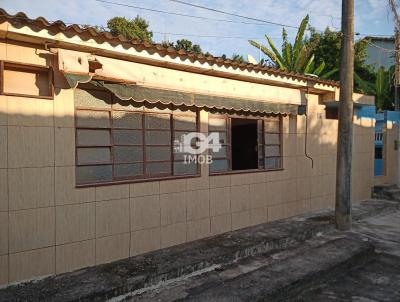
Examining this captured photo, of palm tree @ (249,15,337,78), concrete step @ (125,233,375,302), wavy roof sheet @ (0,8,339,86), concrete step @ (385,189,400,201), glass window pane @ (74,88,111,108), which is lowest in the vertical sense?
concrete step @ (125,233,375,302)

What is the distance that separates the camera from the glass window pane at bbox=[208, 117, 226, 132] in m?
6.91

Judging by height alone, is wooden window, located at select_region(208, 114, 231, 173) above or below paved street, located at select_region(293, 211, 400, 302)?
above

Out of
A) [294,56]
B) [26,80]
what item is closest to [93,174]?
[26,80]

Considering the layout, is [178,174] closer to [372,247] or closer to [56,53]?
[56,53]

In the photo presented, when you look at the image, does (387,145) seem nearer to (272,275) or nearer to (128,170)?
(272,275)

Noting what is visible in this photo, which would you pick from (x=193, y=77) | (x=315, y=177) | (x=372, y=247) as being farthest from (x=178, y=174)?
(x=315, y=177)

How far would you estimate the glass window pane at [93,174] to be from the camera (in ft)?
16.9

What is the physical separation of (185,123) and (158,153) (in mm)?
750

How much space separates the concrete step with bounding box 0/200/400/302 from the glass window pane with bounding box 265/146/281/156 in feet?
4.63

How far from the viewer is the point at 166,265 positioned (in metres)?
5.24

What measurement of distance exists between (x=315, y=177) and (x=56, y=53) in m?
6.63

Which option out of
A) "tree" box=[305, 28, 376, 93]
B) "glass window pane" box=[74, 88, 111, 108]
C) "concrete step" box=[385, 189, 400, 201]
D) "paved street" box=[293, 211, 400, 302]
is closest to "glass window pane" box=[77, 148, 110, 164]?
"glass window pane" box=[74, 88, 111, 108]

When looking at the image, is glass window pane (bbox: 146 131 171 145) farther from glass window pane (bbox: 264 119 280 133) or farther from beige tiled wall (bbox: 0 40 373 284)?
glass window pane (bbox: 264 119 280 133)

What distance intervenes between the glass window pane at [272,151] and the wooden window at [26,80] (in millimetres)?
4642
